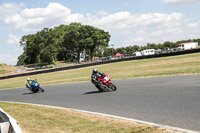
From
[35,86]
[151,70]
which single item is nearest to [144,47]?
[151,70]

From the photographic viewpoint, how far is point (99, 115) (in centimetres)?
872

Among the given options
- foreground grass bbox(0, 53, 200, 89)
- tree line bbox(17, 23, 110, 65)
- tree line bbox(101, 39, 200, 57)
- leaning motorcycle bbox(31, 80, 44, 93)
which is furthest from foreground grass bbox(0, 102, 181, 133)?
tree line bbox(101, 39, 200, 57)

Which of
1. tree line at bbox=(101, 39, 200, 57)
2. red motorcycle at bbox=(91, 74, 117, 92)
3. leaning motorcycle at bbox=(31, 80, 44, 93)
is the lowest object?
leaning motorcycle at bbox=(31, 80, 44, 93)

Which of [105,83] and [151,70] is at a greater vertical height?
[105,83]

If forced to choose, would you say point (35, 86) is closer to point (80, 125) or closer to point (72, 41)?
point (80, 125)

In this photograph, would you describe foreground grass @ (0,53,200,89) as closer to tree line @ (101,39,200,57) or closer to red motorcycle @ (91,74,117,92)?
red motorcycle @ (91,74,117,92)

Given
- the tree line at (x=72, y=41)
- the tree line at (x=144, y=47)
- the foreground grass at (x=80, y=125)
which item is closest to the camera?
the foreground grass at (x=80, y=125)

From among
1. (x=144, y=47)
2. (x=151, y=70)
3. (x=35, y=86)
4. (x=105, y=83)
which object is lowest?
(x=35, y=86)

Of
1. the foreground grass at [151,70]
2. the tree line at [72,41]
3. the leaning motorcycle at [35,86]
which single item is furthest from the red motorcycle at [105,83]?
the tree line at [72,41]

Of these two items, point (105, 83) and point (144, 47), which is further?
point (144, 47)

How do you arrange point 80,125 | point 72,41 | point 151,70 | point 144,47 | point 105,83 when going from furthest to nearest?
1. point 144,47
2. point 72,41
3. point 151,70
4. point 105,83
5. point 80,125

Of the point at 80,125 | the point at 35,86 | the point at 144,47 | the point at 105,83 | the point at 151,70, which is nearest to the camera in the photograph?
the point at 80,125

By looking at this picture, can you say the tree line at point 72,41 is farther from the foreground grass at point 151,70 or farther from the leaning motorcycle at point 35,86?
the leaning motorcycle at point 35,86

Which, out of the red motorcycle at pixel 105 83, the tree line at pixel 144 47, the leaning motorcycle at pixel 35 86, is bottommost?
the leaning motorcycle at pixel 35 86
